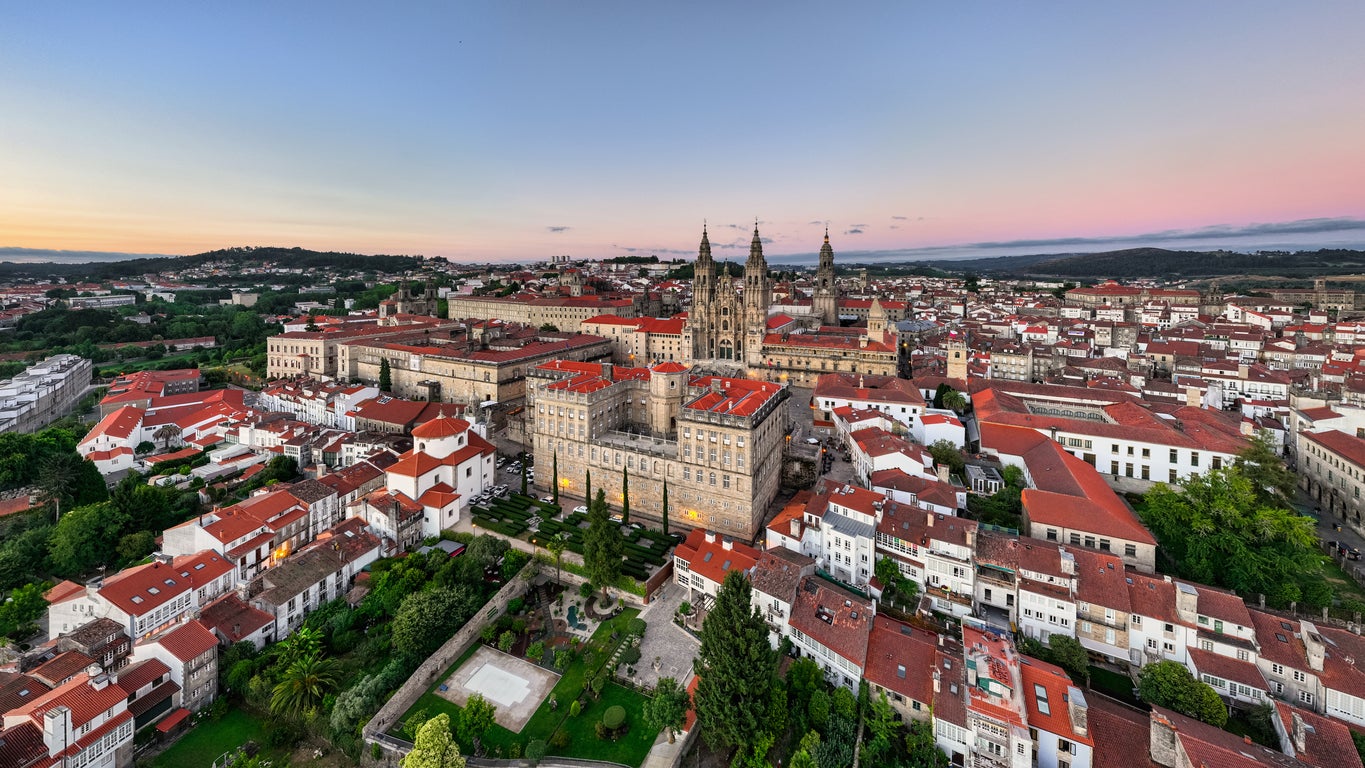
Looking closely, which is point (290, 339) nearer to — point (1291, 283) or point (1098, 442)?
point (1098, 442)

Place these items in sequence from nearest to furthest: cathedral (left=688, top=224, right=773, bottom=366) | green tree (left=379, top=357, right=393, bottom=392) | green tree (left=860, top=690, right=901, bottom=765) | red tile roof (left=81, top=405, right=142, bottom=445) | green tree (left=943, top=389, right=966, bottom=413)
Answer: green tree (left=860, top=690, right=901, bottom=765) < red tile roof (left=81, top=405, right=142, bottom=445) < green tree (left=943, top=389, right=966, bottom=413) < green tree (left=379, top=357, right=393, bottom=392) < cathedral (left=688, top=224, right=773, bottom=366)

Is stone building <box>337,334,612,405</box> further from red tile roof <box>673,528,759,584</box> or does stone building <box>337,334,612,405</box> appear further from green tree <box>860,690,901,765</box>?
green tree <box>860,690,901,765</box>

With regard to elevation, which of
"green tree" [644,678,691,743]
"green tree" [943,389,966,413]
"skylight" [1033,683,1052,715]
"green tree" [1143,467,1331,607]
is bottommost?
"green tree" [644,678,691,743]

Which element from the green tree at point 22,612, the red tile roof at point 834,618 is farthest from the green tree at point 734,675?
the green tree at point 22,612

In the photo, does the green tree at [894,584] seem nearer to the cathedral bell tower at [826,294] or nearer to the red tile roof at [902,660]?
the red tile roof at [902,660]

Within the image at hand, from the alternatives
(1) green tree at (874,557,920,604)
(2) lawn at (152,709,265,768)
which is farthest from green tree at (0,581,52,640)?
(1) green tree at (874,557,920,604)

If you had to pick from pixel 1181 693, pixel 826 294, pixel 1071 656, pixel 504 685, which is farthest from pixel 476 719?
pixel 826 294

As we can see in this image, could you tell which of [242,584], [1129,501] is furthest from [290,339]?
[1129,501]
